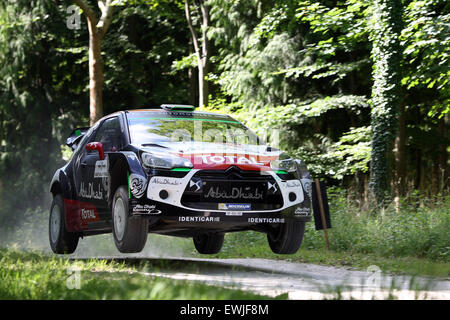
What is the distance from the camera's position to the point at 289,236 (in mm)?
8227

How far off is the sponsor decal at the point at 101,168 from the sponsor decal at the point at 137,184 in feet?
2.49

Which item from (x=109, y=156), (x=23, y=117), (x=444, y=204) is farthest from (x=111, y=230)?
(x=23, y=117)

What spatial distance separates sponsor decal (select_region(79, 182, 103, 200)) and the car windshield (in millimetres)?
853

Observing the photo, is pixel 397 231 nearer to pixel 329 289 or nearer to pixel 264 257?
pixel 264 257

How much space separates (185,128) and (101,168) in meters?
1.16

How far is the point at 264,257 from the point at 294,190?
11.5 feet

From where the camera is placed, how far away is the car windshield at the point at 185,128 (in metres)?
8.07

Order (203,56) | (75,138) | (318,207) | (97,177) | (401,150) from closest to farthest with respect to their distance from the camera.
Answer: (97,177) → (75,138) → (318,207) → (401,150) → (203,56)

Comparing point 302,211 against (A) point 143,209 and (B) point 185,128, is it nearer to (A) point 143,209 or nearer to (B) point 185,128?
(B) point 185,128

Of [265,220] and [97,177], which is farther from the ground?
[97,177]

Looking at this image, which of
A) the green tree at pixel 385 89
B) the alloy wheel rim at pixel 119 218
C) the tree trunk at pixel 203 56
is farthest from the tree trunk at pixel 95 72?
the alloy wheel rim at pixel 119 218

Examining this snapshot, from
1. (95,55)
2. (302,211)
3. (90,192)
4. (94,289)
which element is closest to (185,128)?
(90,192)

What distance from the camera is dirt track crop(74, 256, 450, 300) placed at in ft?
19.7

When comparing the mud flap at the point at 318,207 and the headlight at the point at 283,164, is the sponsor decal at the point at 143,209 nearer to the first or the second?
the headlight at the point at 283,164
